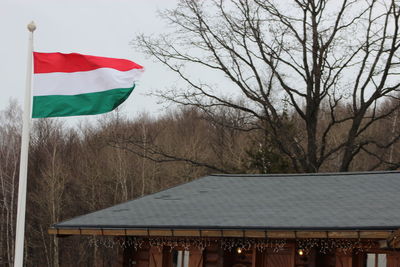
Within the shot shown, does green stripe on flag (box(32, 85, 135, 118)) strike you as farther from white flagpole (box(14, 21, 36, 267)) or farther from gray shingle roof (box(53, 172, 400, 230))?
gray shingle roof (box(53, 172, 400, 230))

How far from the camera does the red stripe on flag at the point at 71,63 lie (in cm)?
1271

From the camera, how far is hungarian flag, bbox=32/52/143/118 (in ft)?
41.2

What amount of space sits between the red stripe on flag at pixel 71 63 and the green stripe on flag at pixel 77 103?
45cm

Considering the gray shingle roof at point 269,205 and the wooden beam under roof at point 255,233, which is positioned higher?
the gray shingle roof at point 269,205

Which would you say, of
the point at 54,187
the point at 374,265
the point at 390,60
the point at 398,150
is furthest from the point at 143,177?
the point at 374,265

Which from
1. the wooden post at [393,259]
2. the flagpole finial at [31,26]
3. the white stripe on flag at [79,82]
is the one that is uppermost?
the flagpole finial at [31,26]

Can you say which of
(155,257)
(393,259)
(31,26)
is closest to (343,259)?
(393,259)

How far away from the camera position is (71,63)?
503 inches

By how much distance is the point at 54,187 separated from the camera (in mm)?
49281

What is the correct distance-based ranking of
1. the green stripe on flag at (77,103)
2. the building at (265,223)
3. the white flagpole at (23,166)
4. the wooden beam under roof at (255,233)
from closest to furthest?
the white flagpole at (23,166) → the green stripe on flag at (77,103) → the wooden beam under roof at (255,233) → the building at (265,223)

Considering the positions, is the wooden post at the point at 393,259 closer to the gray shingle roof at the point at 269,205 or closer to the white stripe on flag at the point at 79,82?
the gray shingle roof at the point at 269,205

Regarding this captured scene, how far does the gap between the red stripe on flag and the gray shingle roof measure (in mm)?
5015

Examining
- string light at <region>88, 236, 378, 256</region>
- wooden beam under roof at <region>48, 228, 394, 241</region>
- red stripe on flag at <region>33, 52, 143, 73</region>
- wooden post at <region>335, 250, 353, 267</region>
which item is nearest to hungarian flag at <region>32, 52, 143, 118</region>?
red stripe on flag at <region>33, 52, 143, 73</region>

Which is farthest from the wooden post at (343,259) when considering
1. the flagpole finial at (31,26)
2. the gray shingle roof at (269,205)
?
the flagpole finial at (31,26)
